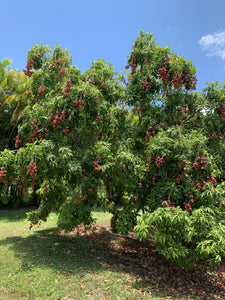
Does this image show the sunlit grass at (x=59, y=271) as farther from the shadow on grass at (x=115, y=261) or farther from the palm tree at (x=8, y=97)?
the palm tree at (x=8, y=97)

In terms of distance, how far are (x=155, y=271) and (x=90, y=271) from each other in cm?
210

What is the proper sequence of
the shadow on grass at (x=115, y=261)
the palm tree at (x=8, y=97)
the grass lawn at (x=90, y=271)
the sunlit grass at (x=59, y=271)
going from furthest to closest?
the palm tree at (x=8, y=97)
the shadow on grass at (x=115, y=261)
the grass lawn at (x=90, y=271)
the sunlit grass at (x=59, y=271)

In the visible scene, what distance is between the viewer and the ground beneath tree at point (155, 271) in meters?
5.93

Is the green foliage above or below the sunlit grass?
above

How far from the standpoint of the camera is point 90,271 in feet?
20.9

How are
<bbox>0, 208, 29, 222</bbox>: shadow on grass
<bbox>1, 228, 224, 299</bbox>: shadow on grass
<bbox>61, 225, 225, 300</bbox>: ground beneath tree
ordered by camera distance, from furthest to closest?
<bbox>0, 208, 29, 222</bbox>: shadow on grass
<bbox>1, 228, 224, 299</bbox>: shadow on grass
<bbox>61, 225, 225, 300</bbox>: ground beneath tree

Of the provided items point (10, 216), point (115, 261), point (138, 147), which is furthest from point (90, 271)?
point (10, 216)

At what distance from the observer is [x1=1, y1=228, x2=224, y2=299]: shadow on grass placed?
612 cm

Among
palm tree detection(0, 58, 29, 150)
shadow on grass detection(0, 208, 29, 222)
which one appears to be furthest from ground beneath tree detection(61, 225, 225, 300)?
palm tree detection(0, 58, 29, 150)

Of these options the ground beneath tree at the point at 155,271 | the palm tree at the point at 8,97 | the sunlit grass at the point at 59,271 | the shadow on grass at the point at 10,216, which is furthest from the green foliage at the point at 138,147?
the palm tree at the point at 8,97

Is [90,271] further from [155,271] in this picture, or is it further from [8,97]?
[8,97]

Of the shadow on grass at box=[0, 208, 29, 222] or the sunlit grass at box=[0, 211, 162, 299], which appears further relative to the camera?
the shadow on grass at box=[0, 208, 29, 222]

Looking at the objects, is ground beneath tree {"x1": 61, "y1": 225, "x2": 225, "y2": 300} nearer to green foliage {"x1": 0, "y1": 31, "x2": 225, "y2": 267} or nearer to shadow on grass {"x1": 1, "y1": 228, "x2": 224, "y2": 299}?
shadow on grass {"x1": 1, "y1": 228, "x2": 224, "y2": 299}

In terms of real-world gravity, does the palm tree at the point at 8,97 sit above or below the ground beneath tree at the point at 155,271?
above
